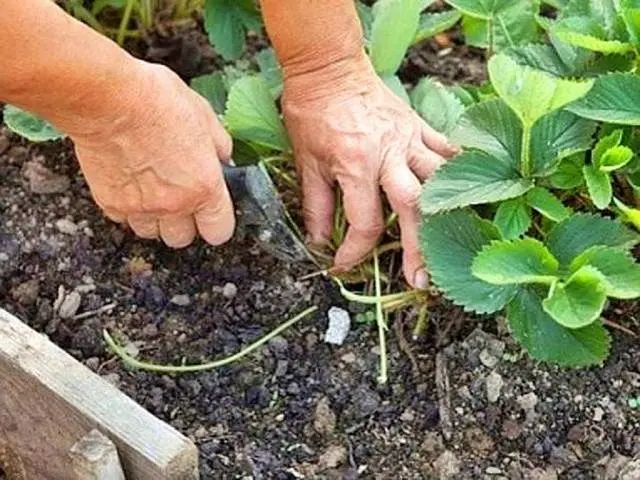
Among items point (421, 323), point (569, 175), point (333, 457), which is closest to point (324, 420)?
point (333, 457)

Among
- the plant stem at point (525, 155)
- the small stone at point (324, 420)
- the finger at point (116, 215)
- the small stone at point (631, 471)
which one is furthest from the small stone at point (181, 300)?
the small stone at point (631, 471)

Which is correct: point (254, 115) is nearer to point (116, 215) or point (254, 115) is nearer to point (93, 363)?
point (116, 215)

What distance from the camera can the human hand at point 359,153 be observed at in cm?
161

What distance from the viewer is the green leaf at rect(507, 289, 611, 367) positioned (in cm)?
150

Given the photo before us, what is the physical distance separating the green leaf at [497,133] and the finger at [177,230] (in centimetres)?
32

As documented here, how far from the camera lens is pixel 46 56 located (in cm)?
137

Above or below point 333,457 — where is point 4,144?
above

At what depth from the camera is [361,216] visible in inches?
64.0

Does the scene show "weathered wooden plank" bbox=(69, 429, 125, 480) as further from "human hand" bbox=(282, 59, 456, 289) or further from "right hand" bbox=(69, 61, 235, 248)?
"human hand" bbox=(282, 59, 456, 289)

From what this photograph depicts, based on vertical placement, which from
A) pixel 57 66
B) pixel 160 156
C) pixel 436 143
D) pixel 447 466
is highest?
pixel 57 66

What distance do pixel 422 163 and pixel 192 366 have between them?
34cm

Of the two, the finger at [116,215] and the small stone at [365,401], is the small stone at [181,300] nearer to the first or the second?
the finger at [116,215]

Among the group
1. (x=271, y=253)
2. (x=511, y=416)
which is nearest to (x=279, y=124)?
(x=271, y=253)

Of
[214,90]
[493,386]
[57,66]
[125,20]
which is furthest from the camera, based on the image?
[125,20]
